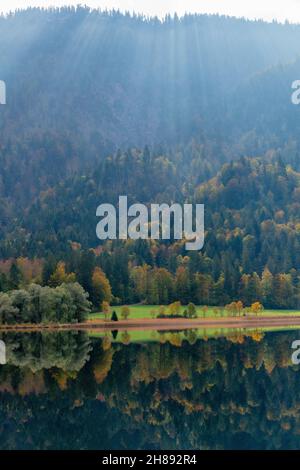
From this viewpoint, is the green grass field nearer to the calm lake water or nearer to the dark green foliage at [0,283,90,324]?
the dark green foliage at [0,283,90,324]

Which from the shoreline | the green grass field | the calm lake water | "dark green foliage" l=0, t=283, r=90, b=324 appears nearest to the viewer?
the calm lake water

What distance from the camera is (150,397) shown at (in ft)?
197

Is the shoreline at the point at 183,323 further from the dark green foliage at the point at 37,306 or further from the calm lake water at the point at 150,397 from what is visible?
the calm lake water at the point at 150,397

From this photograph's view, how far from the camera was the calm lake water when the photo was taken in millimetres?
48094

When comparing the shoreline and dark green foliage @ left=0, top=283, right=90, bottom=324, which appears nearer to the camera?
dark green foliage @ left=0, top=283, right=90, bottom=324

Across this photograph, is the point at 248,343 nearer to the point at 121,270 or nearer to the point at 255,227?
the point at 121,270

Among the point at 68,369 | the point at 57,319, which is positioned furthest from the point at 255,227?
the point at 68,369

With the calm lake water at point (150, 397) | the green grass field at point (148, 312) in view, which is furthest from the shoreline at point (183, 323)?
the calm lake water at point (150, 397)

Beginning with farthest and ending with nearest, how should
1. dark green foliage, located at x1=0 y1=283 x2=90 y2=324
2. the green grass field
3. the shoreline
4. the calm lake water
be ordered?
the green grass field → the shoreline → dark green foliage, located at x1=0 y1=283 x2=90 y2=324 → the calm lake water

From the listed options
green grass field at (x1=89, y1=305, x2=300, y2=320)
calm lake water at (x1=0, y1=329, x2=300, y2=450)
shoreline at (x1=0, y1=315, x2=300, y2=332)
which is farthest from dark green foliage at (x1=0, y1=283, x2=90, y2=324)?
calm lake water at (x1=0, y1=329, x2=300, y2=450)

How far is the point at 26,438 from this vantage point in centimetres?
4788

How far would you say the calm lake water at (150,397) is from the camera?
48.1 meters

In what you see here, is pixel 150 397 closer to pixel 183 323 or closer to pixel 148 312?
pixel 183 323

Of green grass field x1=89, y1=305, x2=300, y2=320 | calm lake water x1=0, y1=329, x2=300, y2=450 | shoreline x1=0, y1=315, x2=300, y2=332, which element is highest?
green grass field x1=89, y1=305, x2=300, y2=320
